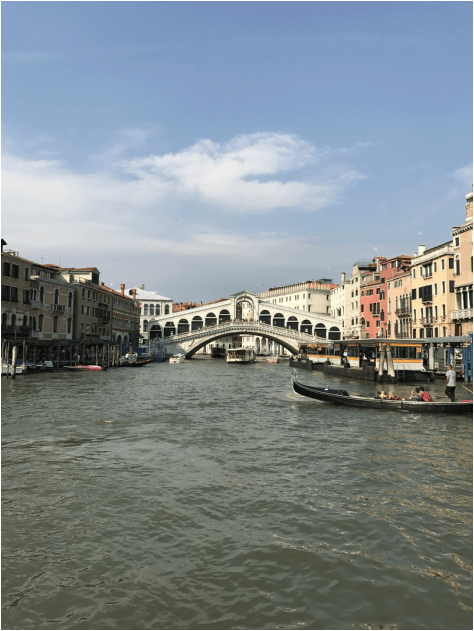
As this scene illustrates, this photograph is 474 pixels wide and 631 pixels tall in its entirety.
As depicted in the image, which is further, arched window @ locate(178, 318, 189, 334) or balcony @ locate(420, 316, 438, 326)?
arched window @ locate(178, 318, 189, 334)

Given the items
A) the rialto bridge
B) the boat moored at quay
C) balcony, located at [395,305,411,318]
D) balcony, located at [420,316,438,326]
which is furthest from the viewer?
the rialto bridge

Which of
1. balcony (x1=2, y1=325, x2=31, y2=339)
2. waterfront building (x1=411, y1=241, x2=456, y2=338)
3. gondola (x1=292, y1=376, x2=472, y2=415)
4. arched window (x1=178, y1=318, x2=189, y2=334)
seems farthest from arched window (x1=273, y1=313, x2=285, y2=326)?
gondola (x1=292, y1=376, x2=472, y2=415)

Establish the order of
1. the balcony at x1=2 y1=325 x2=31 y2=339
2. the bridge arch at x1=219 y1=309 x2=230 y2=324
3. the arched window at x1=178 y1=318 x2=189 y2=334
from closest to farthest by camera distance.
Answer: the balcony at x1=2 y1=325 x2=31 y2=339
the arched window at x1=178 y1=318 x2=189 y2=334
the bridge arch at x1=219 y1=309 x2=230 y2=324

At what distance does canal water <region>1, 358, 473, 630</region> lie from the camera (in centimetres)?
466

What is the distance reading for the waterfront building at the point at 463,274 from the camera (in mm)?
26922

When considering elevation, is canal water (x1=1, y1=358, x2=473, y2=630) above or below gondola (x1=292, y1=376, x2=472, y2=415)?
below

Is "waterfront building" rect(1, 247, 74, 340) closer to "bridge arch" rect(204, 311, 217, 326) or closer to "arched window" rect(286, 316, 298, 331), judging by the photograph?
"bridge arch" rect(204, 311, 217, 326)

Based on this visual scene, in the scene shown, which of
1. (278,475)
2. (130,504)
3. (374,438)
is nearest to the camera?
(130,504)

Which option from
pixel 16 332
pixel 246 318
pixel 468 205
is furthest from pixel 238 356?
pixel 468 205

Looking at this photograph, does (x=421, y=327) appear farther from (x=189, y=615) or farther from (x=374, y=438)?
(x=189, y=615)

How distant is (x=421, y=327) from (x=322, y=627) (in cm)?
3057

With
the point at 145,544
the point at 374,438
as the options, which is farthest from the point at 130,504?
the point at 374,438

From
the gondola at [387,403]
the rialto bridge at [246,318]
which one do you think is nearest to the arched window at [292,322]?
the rialto bridge at [246,318]

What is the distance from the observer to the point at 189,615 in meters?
4.54
